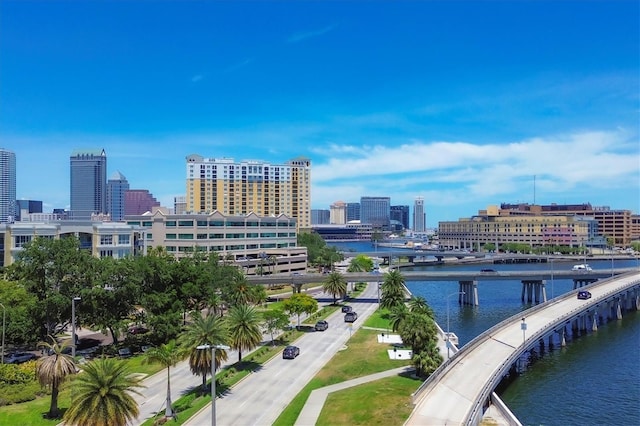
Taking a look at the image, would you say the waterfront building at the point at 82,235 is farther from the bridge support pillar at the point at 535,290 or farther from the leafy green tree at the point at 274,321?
the bridge support pillar at the point at 535,290

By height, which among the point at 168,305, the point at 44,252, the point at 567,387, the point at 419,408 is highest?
the point at 44,252

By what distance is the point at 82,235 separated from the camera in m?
104

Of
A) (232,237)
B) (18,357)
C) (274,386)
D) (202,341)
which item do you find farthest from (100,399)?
(232,237)

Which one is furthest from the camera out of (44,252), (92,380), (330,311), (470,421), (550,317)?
(330,311)

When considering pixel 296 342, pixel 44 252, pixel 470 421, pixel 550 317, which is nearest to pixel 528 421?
pixel 470 421

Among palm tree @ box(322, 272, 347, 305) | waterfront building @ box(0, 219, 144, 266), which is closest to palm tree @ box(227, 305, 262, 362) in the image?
palm tree @ box(322, 272, 347, 305)

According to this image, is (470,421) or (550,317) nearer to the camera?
(470,421)

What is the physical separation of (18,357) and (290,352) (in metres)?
33.0

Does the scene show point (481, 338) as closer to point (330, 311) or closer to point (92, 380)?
point (330, 311)

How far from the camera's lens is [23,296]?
208 ft

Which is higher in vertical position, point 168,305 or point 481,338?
point 168,305

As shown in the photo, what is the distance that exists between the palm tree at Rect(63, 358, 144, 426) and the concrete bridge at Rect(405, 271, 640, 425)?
22240mm

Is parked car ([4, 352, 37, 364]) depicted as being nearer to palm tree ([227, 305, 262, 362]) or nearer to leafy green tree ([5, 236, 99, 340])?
leafy green tree ([5, 236, 99, 340])

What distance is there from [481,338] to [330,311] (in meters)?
34.8
